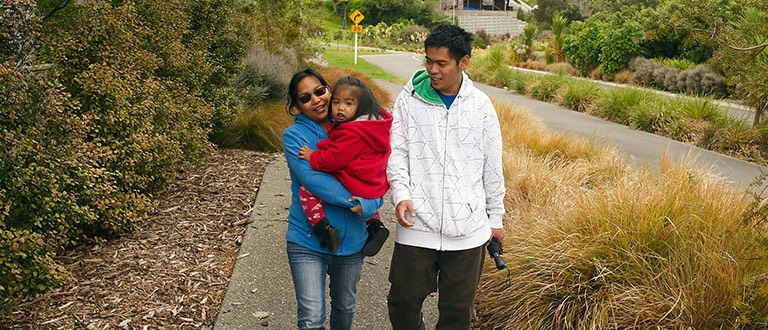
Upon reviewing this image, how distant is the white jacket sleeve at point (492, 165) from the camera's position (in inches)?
136

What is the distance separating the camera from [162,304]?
446 centimetres

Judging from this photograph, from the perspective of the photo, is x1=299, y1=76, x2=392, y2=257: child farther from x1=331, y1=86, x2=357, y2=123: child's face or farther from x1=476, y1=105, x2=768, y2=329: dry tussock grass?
x1=476, y1=105, x2=768, y2=329: dry tussock grass

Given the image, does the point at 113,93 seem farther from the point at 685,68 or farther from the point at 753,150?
the point at 685,68

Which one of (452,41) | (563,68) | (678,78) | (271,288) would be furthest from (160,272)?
(563,68)

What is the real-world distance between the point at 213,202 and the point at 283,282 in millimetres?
2086

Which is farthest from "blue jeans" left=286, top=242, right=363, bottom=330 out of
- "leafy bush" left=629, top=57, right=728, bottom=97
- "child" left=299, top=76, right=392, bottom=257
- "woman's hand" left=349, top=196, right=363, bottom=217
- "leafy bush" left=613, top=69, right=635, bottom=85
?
"leafy bush" left=613, top=69, right=635, bottom=85

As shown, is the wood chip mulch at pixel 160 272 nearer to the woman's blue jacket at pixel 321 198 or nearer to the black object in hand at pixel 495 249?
the woman's blue jacket at pixel 321 198

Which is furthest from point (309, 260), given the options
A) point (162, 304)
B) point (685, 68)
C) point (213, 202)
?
point (685, 68)

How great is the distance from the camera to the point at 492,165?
3480mm

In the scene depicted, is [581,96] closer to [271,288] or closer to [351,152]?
[271,288]

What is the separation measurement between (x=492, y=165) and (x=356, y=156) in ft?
2.21

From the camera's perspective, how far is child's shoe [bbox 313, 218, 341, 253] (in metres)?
3.21

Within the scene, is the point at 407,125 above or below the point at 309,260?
above

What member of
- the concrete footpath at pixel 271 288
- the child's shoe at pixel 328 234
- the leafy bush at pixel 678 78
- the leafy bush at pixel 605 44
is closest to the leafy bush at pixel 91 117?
the concrete footpath at pixel 271 288
